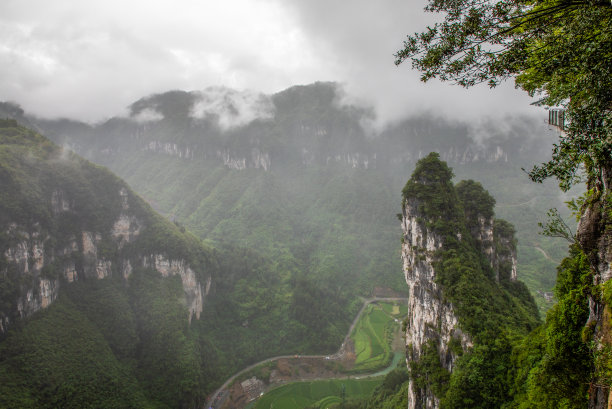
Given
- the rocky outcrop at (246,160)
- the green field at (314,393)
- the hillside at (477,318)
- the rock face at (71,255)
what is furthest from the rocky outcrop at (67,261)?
the rocky outcrop at (246,160)

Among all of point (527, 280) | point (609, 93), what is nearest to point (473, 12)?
point (609, 93)

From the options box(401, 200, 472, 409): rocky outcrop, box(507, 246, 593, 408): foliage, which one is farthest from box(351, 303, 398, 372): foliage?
box(507, 246, 593, 408): foliage

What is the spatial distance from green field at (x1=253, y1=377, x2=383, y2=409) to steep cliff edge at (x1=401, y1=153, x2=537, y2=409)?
37.4 metres

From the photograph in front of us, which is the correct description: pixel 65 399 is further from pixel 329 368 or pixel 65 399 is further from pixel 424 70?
pixel 424 70

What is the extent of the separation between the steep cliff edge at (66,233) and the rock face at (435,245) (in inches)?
2477

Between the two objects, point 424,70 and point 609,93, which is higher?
point 424,70

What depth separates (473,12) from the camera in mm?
9641

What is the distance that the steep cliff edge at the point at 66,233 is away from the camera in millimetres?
54059

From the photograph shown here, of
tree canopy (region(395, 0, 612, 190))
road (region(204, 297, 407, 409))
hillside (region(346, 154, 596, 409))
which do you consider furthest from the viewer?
road (region(204, 297, 407, 409))

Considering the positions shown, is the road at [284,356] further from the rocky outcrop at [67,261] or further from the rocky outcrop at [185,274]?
the rocky outcrop at [67,261]

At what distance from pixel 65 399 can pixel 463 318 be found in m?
59.7

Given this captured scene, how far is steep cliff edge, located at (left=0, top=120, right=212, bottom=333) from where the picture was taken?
54059 millimetres

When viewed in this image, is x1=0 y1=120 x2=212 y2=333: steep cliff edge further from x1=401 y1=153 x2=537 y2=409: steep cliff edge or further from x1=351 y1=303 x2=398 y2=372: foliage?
x1=401 y1=153 x2=537 y2=409: steep cliff edge

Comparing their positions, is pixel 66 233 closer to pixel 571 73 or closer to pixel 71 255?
pixel 71 255
